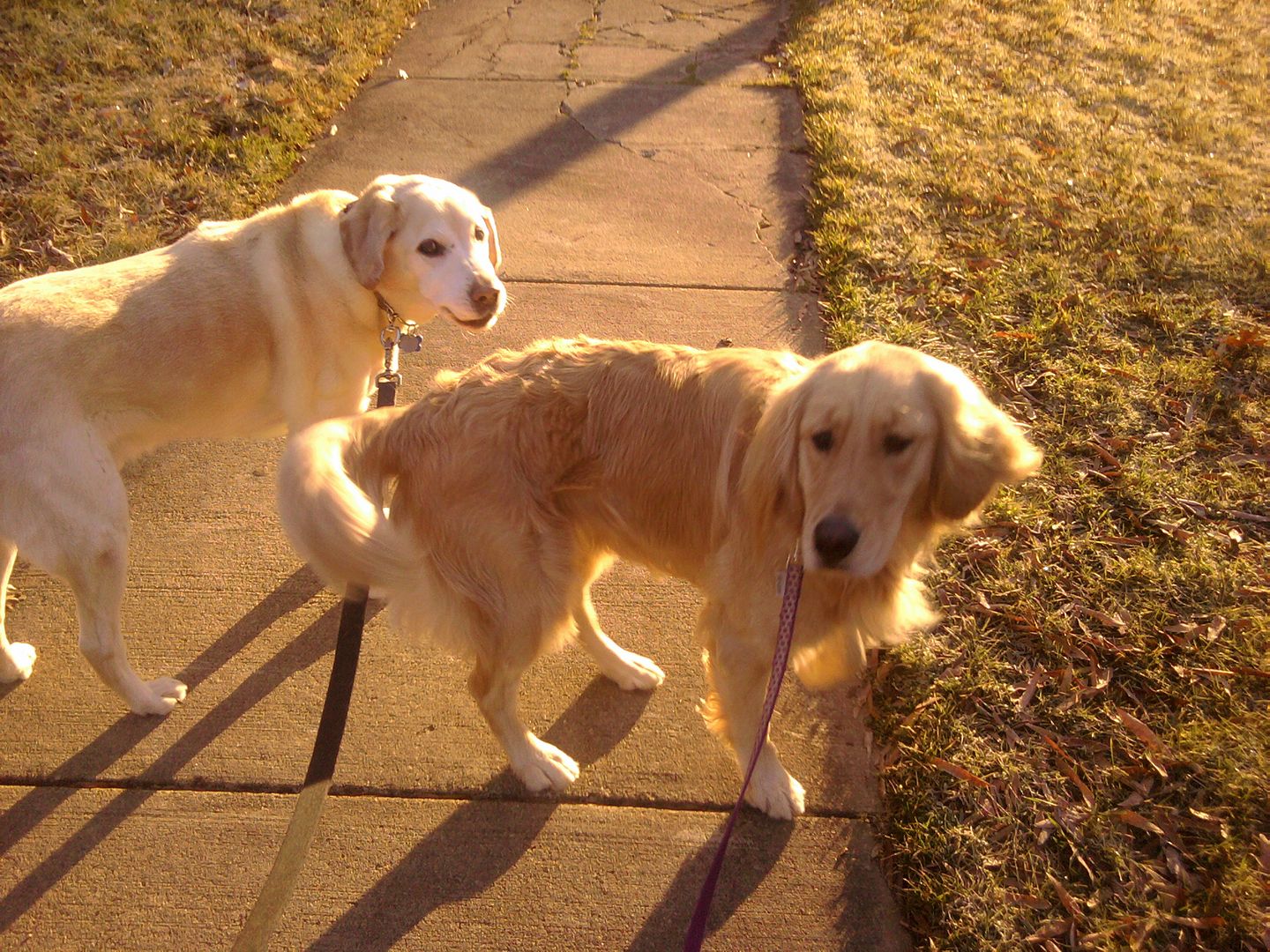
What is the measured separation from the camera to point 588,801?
279 centimetres

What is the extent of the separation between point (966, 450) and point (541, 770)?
5.56 feet

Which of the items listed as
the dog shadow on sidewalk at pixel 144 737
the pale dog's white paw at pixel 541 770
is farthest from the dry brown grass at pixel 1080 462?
the dog shadow on sidewalk at pixel 144 737

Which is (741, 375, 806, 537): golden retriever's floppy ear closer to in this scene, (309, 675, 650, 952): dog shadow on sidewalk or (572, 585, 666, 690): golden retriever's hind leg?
(572, 585, 666, 690): golden retriever's hind leg

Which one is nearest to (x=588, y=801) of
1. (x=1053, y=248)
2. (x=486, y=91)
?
(x=1053, y=248)

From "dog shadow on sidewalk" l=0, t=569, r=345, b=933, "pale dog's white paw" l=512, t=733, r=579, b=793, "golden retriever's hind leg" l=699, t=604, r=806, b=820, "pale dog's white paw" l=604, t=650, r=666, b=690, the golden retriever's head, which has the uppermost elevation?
the golden retriever's head

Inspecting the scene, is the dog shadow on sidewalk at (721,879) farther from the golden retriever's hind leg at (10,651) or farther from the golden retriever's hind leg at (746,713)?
the golden retriever's hind leg at (10,651)

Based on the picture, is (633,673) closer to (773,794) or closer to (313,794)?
(773,794)

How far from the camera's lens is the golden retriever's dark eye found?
2.11 metres

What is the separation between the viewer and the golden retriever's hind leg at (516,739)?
275 cm

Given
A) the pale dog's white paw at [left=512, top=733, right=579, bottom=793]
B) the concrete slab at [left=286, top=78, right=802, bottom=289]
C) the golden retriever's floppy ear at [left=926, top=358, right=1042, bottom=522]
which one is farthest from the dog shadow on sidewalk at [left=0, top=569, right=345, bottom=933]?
the concrete slab at [left=286, top=78, right=802, bottom=289]

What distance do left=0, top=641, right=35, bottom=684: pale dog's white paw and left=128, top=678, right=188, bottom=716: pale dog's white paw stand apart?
464mm

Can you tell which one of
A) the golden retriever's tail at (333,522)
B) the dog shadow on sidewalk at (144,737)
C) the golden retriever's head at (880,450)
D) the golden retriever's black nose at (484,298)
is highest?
the golden retriever's head at (880,450)

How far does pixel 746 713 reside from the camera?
267cm

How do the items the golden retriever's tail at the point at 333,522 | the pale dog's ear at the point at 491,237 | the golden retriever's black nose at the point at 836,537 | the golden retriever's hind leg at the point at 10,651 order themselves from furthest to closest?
the pale dog's ear at the point at 491,237 → the golden retriever's hind leg at the point at 10,651 → the golden retriever's tail at the point at 333,522 → the golden retriever's black nose at the point at 836,537
